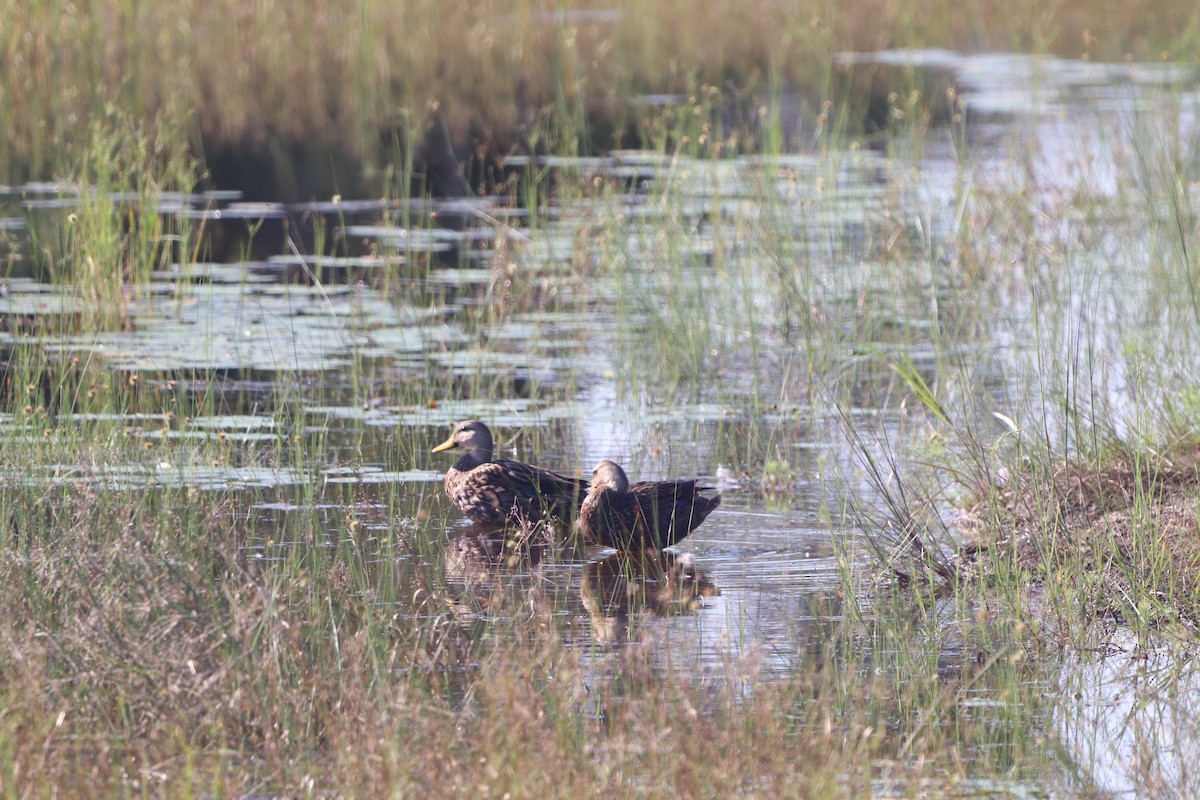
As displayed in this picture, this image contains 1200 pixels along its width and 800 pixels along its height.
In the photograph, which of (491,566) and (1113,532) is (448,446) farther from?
(1113,532)

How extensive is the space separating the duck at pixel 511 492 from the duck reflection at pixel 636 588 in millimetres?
334

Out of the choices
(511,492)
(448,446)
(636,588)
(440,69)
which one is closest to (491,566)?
(511,492)

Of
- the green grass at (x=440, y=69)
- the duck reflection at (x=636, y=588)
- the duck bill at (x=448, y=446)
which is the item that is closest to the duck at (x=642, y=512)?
the duck reflection at (x=636, y=588)

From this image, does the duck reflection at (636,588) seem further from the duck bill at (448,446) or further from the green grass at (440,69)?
the green grass at (440,69)

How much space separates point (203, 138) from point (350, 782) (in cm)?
1240

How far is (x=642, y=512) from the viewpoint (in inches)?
271

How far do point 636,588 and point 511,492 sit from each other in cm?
125

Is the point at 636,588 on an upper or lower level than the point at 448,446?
lower

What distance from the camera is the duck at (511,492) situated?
7.22m

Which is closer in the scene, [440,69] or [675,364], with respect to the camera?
[675,364]

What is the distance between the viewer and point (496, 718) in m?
4.59

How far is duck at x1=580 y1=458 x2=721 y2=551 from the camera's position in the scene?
689 cm

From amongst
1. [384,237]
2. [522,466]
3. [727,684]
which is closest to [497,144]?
[384,237]

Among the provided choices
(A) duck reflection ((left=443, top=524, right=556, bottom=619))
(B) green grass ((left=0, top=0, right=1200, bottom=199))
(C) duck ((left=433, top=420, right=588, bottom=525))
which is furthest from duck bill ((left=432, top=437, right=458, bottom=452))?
(B) green grass ((left=0, top=0, right=1200, bottom=199))
